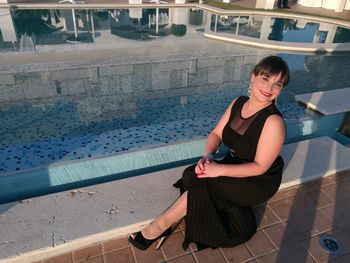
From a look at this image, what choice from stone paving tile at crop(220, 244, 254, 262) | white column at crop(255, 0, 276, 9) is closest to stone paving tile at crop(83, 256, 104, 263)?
stone paving tile at crop(220, 244, 254, 262)

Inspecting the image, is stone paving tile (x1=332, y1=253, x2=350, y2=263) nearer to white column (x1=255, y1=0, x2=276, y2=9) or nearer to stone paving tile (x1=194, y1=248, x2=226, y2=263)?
stone paving tile (x1=194, y1=248, x2=226, y2=263)

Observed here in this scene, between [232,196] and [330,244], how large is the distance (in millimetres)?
1069

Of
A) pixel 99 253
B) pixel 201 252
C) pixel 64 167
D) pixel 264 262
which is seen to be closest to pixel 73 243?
pixel 99 253

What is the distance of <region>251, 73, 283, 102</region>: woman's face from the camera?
2365 millimetres

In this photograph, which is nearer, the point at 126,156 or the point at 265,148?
the point at 265,148

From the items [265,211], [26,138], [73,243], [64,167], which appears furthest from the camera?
[26,138]

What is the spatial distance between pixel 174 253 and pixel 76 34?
12.4 m

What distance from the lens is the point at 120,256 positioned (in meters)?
2.51

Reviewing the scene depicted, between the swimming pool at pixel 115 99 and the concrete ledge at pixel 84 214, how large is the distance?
0.73 metres

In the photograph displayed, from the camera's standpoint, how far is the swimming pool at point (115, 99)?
4.05 meters

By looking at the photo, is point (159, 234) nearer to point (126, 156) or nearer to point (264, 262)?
point (264, 262)

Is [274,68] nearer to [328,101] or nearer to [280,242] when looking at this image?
[280,242]

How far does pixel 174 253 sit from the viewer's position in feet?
8.38

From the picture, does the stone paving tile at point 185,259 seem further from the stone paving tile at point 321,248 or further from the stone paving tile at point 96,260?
the stone paving tile at point 321,248
